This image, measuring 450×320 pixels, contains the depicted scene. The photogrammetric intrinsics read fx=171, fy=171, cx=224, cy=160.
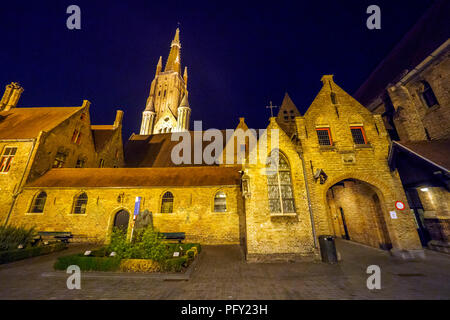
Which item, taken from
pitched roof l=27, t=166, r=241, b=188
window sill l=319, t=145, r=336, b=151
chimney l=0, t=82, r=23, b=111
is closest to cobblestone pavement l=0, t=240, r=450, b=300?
window sill l=319, t=145, r=336, b=151

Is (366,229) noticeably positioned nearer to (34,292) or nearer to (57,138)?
(34,292)

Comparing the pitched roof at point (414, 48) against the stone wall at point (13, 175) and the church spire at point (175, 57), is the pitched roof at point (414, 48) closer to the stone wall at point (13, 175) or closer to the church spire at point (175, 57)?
the stone wall at point (13, 175)

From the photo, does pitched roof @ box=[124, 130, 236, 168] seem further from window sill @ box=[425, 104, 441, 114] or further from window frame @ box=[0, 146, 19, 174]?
window sill @ box=[425, 104, 441, 114]

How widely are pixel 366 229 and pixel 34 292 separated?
59.4ft

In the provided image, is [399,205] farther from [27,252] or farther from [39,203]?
[39,203]

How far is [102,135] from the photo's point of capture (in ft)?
80.4

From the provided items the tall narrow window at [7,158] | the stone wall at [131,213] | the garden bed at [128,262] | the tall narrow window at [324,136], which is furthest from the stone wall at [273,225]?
the tall narrow window at [7,158]

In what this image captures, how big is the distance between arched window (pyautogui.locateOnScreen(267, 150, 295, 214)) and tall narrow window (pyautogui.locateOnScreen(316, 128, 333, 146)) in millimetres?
3259

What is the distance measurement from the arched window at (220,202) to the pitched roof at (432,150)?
38.9 ft

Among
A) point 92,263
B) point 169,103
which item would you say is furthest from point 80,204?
point 169,103

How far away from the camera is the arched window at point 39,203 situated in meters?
15.1

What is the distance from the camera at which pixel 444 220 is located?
34.6ft

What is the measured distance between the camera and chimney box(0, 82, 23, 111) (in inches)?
902
